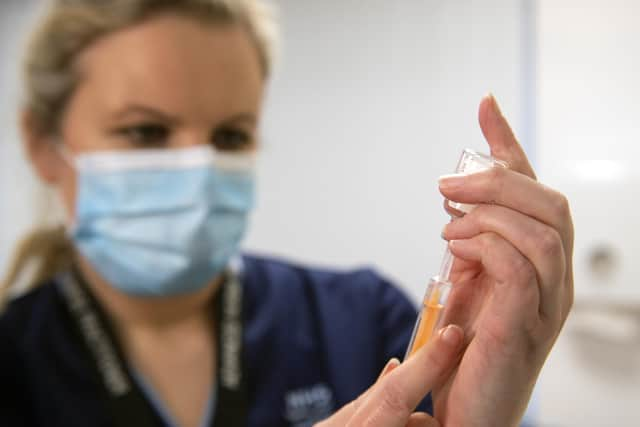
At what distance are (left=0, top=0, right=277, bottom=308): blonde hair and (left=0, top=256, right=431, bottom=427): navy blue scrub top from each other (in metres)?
0.09

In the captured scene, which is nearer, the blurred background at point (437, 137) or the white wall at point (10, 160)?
the blurred background at point (437, 137)

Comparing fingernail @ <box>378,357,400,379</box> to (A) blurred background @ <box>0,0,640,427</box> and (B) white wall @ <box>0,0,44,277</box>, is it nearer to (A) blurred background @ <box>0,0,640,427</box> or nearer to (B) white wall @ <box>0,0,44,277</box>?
(A) blurred background @ <box>0,0,640,427</box>

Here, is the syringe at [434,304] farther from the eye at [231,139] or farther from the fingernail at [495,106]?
the eye at [231,139]

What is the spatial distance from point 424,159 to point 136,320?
0.44 metres

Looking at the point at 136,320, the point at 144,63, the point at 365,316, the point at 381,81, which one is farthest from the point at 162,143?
the point at 381,81

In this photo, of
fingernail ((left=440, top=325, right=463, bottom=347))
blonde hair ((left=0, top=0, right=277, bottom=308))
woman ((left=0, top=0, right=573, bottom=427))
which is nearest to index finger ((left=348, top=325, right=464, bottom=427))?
fingernail ((left=440, top=325, right=463, bottom=347))

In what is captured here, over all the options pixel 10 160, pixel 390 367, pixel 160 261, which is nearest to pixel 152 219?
pixel 160 261

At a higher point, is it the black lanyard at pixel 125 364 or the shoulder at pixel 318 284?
the shoulder at pixel 318 284

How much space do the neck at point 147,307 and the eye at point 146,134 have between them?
200 millimetres

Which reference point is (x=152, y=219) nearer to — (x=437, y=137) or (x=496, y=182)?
(x=437, y=137)

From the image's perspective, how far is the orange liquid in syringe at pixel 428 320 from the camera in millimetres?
311

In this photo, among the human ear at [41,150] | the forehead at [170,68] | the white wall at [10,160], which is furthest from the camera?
the white wall at [10,160]

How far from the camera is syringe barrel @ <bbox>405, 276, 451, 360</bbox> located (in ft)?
1.01

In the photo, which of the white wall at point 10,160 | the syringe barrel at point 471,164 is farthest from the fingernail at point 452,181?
the white wall at point 10,160
